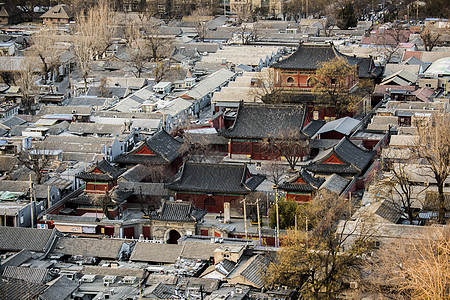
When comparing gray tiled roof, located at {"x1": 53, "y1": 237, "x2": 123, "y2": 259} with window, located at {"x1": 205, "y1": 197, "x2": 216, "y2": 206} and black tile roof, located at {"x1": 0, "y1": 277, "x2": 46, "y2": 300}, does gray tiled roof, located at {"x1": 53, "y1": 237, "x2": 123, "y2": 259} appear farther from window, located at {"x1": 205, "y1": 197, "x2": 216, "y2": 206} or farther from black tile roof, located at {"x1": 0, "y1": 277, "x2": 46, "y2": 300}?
window, located at {"x1": 205, "y1": 197, "x2": 216, "y2": 206}

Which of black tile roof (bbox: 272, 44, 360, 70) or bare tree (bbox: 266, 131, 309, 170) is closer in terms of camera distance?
bare tree (bbox: 266, 131, 309, 170)

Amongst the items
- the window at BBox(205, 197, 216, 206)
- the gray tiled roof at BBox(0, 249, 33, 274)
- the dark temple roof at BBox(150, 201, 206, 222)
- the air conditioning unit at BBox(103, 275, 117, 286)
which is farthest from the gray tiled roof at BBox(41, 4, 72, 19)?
the air conditioning unit at BBox(103, 275, 117, 286)

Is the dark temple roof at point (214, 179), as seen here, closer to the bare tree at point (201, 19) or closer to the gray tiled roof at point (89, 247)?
the gray tiled roof at point (89, 247)

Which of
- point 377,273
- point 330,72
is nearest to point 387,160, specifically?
point 330,72

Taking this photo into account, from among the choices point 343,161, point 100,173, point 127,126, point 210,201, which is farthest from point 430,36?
point 100,173

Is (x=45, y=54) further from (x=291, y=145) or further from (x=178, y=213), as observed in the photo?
(x=178, y=213)

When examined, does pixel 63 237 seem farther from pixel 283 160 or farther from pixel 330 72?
pixel 330 72
